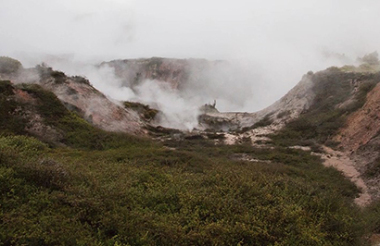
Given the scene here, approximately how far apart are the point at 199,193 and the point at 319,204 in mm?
2987

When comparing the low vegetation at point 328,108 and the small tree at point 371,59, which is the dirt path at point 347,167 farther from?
the small tree at point 371,59

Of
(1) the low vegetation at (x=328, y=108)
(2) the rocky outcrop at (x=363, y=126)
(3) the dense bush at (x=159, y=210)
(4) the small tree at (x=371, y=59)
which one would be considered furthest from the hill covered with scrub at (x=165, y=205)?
(4) the small tree at (x=371, y=59)

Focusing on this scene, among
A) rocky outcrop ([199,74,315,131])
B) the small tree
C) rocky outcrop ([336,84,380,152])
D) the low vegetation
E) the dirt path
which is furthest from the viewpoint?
the small tree

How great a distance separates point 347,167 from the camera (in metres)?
18.4

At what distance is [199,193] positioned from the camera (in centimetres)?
799

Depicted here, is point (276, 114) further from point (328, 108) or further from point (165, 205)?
point (165, 205)

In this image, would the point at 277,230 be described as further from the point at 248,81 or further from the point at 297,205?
the point at 248,81

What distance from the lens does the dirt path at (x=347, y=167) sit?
13.5m

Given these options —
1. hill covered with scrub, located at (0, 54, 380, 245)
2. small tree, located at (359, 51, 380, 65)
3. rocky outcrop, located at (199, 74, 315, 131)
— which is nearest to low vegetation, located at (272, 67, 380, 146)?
rocky outcrop, located at (199, 74, 315, 131)

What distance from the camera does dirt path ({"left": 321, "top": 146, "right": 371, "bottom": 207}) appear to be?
13.5 meters

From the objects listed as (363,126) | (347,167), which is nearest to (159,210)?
(347,167)

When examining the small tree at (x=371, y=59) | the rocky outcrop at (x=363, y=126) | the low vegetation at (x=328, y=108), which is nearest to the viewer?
the rocky outcrop at (x=363, y=126)

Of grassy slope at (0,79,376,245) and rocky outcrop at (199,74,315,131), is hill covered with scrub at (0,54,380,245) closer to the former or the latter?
grassy slope at (0,79,376,245)

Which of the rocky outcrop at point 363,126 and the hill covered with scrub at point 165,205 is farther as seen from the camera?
the rocky outcrop at point 363,126
